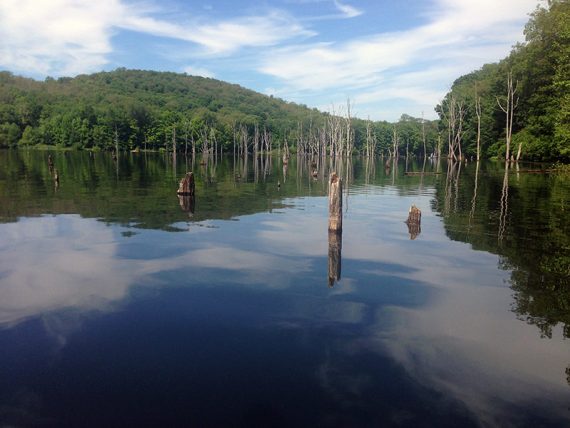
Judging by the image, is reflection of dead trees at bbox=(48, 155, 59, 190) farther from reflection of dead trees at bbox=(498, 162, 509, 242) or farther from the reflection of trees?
reflection of dead trees at bbox=(498, 162, 509, 242)

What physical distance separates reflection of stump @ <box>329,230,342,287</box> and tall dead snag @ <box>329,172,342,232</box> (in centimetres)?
35

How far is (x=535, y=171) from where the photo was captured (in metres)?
56.1

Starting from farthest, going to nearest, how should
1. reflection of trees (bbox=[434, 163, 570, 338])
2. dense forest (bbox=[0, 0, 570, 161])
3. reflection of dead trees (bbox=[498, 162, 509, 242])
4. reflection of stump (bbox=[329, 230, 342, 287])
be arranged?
dense forest (bbox=[0, 0, 570, 161]) → reflection of dead trees (bbox=[498, 162, 509, 242]) → reflection of stump (bbox=[329, 230, 342, 287]) → reflection of trees (bbox=[434, 163, 570, 338])

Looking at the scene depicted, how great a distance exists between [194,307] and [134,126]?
15162 cm

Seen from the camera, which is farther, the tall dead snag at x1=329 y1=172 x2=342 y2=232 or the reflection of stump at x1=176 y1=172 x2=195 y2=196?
the reflection of stump at x1=176 y1=172 x2=195 y2=196

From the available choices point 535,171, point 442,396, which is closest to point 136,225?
point 442,396

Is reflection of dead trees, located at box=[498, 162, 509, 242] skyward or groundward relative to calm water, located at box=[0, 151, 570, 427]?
skyward

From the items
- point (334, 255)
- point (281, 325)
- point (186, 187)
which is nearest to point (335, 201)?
point (334, 255)

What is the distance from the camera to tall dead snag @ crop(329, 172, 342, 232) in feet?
59.0

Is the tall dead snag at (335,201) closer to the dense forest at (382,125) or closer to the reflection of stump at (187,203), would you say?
the reflection of stump at (187,203)

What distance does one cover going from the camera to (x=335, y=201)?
19094 mm

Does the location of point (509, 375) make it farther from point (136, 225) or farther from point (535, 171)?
point (535, 171)

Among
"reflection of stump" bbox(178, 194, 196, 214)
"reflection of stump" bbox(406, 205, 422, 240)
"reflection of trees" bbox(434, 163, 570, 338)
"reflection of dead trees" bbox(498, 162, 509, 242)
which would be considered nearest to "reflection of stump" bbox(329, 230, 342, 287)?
"reflection of stump" bbox(406, 205, 422, 240)

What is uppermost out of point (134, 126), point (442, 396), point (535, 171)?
point (134, 126)
